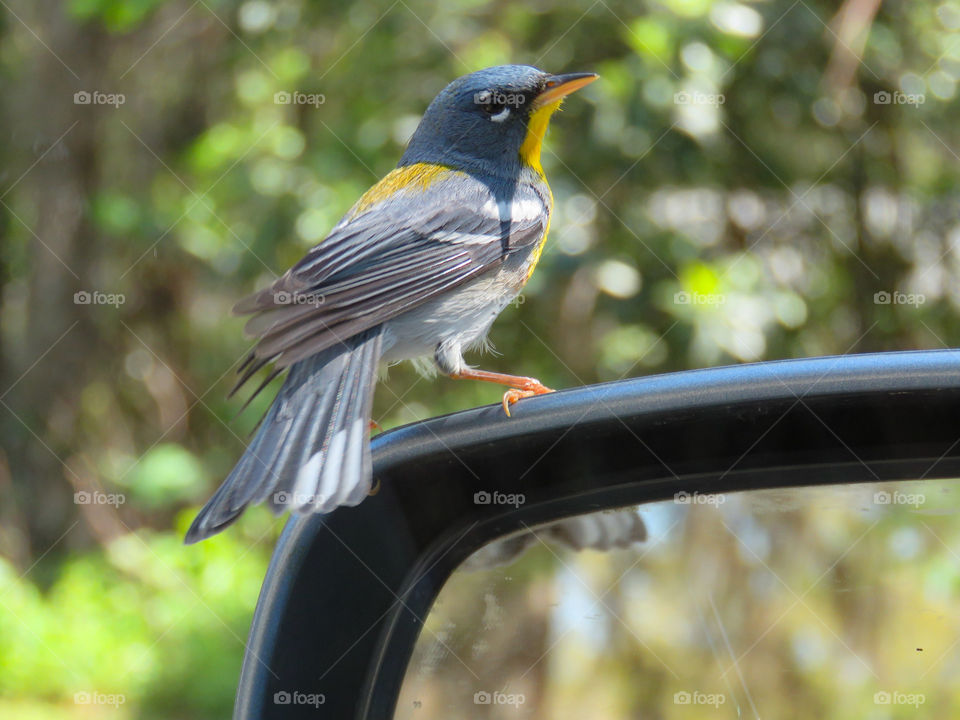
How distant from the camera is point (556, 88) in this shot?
3.42 m

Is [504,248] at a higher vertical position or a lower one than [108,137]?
lower

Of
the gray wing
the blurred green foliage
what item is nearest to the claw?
the gray wing

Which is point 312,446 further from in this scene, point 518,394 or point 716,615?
point 716,615

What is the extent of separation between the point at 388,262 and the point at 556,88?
906 millimetres

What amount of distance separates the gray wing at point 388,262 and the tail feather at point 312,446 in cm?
8

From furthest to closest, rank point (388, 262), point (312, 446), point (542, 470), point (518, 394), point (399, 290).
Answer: point (388, 262) → point (399, 290) → point (518, 394) → point (312, 446) → point (542, 470)

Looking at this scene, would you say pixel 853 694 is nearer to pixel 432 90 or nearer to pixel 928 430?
pixel 928 430

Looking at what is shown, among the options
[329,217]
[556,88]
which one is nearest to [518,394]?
[556,88]

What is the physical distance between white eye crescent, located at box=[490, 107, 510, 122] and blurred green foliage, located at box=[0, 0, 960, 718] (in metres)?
1.20

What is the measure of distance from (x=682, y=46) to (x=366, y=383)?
268 centimetres

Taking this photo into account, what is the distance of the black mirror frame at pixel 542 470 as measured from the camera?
5.04ft

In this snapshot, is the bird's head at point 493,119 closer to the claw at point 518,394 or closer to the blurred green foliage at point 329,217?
the claw at point 518,394

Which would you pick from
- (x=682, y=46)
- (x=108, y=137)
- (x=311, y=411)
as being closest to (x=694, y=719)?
(x=311, y=411)

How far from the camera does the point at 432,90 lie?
16.7 feet
